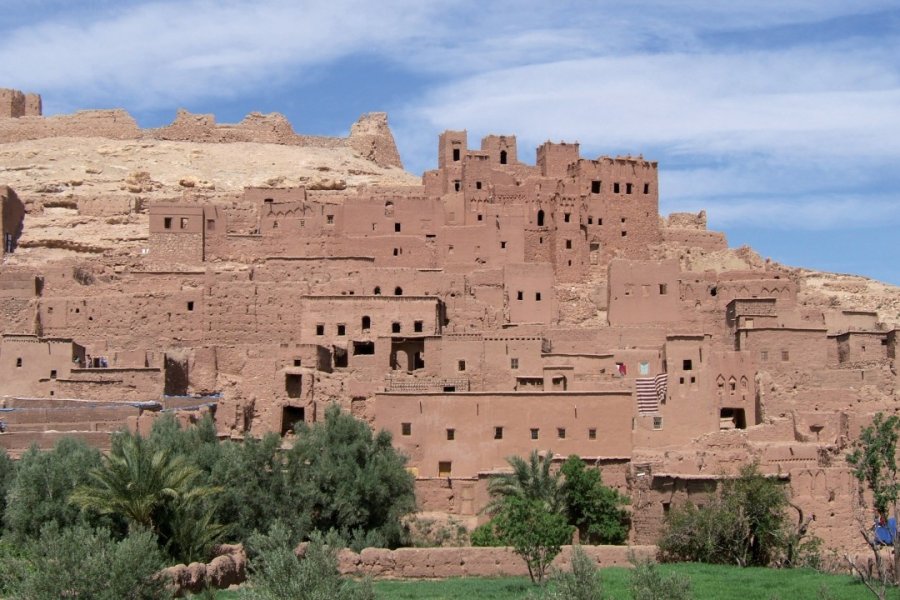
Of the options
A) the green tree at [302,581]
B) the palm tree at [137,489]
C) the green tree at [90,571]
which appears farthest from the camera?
the palm tree at [137,489]

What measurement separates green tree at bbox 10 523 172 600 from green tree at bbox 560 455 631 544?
523 inches

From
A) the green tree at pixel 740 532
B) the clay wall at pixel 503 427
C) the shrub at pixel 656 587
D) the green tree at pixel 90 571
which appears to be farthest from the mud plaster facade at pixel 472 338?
the green tree at pixel 90 571

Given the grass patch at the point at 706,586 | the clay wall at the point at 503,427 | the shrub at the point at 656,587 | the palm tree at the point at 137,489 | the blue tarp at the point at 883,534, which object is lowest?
the grass patch at the point at 706,586

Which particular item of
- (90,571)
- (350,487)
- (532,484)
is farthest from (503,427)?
(90,571)

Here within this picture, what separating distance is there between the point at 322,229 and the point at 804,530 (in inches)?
870

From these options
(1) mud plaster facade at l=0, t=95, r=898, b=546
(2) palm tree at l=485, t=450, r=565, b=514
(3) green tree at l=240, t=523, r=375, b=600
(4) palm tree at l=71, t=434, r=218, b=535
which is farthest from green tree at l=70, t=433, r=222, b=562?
(1) mud plaster facade at l=0, t=95, r=898, b=546

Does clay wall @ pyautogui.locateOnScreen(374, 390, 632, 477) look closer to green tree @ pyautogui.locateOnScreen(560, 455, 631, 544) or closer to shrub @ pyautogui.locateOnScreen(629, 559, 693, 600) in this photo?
green tree @ pyautogui.locateOnScreen(560, 455, 631, 544)

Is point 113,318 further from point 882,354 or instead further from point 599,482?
point 882,354

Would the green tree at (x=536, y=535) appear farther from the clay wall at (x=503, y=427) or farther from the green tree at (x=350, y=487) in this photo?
the clay wall at (x=503, y=427)

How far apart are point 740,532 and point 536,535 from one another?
16.4 ft

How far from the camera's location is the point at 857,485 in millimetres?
28406

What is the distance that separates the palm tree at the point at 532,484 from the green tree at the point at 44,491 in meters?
8.49

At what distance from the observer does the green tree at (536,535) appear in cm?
2361

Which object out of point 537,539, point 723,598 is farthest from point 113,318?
point 723,598
